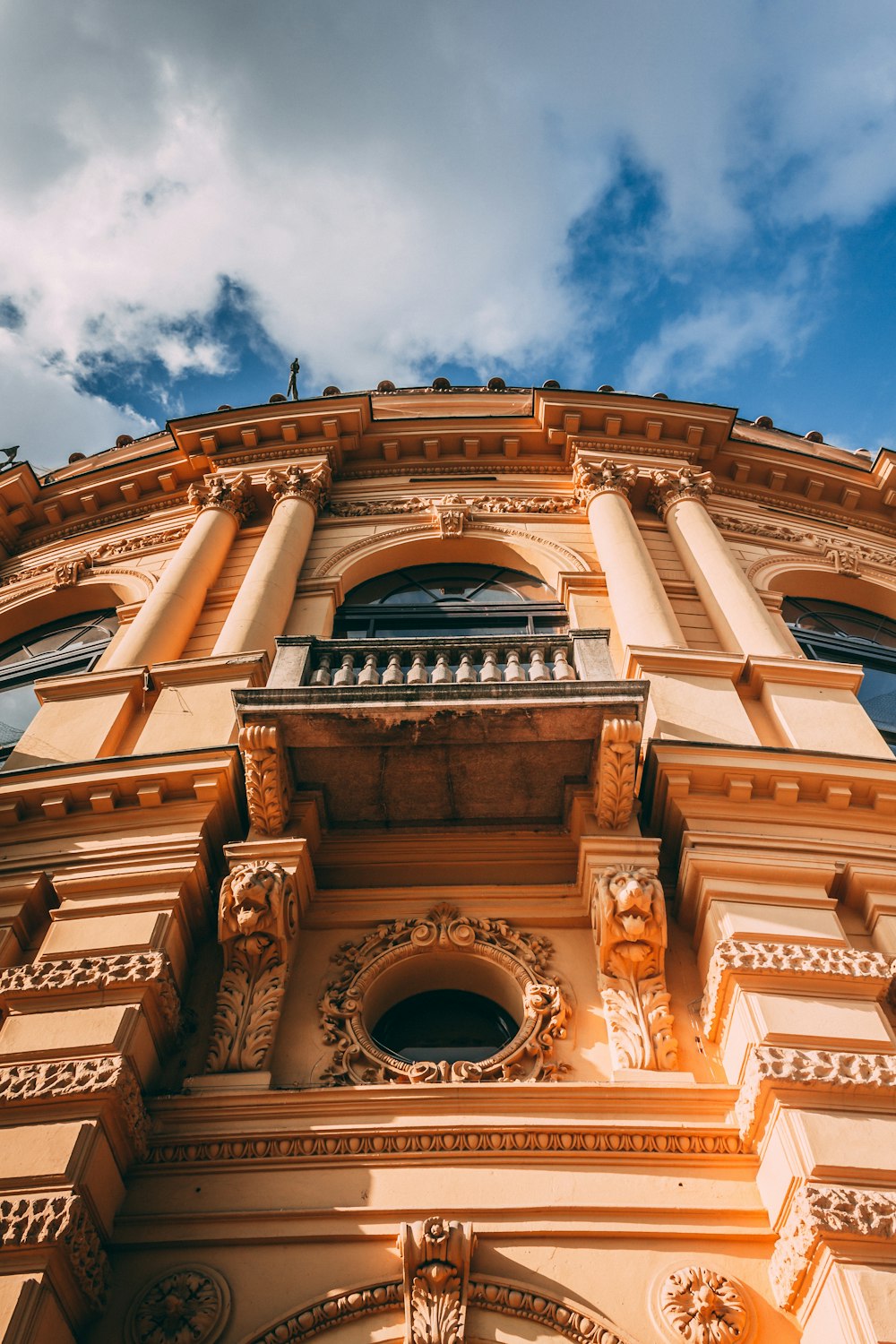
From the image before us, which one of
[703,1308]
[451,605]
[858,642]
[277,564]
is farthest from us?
[858,642]

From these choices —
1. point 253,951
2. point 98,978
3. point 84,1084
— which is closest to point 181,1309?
point 84,1084

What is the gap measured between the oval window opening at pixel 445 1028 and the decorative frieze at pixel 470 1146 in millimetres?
986

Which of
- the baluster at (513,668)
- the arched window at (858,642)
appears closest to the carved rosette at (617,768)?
the baluster at (513,668)

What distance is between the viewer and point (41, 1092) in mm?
6801

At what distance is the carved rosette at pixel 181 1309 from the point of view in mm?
6211

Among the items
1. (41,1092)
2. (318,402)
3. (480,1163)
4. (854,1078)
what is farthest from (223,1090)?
(318,402)

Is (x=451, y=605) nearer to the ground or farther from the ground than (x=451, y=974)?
farther from the ground

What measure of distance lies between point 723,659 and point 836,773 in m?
2.08

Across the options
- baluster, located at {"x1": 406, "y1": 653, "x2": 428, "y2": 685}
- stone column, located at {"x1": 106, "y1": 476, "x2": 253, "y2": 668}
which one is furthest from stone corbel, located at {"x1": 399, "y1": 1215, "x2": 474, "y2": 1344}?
stone column, located at {"x1": 106, "y1": 476, "x2": 253, "y2": 668}

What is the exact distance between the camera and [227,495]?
16172mm

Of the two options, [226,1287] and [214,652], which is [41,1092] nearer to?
[226,1287]

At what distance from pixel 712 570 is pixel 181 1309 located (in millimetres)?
10488

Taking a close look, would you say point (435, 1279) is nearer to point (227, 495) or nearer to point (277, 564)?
point (277, 564)

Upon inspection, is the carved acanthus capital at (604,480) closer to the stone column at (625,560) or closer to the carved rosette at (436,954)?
the stone column at (625,560)
